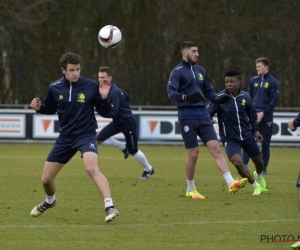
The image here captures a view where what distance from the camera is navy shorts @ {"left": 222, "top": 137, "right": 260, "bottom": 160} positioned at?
1263 centimetres

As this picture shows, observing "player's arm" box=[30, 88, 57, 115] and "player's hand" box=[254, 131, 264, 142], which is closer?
"player's arm" box=[30, 88, 57, 115]

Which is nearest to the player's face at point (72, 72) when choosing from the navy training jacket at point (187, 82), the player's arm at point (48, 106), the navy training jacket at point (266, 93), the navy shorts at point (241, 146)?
the player's arm at point (48, 106)

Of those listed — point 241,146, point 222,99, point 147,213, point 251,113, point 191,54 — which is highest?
point 191,54

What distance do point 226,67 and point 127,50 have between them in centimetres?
373

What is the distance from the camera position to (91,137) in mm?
9914

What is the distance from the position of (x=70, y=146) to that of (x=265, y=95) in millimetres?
7402

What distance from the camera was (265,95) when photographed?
16.5 meters

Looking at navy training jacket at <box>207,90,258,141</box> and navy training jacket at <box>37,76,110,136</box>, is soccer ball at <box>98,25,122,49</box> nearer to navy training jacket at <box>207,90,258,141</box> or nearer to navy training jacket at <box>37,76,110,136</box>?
navy training jacket at <box>207,90,258,141</box>

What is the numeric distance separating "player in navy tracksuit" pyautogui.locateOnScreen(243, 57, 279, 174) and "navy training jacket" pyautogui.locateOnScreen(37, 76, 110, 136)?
703 centimetres

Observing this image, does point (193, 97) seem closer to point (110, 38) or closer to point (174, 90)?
point (174, 90)

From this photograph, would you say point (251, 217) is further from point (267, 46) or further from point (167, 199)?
point (267, 46)

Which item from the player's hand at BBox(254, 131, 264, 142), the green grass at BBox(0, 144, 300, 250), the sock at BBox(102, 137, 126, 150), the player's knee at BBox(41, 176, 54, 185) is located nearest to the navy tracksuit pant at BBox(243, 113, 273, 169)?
the green grass at BBox(0, 144, 300, 250)

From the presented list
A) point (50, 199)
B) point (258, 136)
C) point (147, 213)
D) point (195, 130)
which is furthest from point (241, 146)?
point (50, 199)

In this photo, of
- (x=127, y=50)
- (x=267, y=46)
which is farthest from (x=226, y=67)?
(x=127, y=50)
